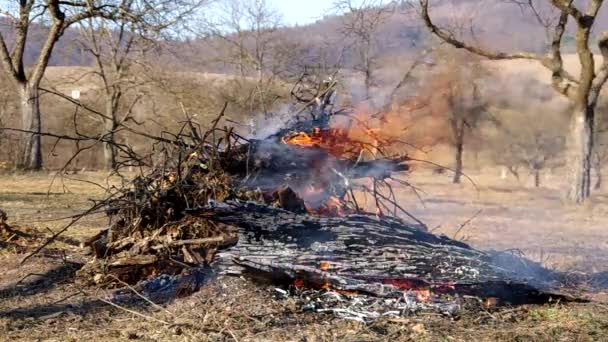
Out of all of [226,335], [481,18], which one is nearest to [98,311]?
[226,335]

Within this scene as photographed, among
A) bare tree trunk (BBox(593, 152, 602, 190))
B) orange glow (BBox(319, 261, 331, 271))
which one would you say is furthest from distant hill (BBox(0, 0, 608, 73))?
orange glow (BBox(319, 261, 331, 271))

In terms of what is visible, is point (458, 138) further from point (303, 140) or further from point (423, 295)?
point (423, 295)

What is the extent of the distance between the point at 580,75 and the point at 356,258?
11049 millimetres

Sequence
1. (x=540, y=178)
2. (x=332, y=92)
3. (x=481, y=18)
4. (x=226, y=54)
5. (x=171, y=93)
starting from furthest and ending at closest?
(x=226, y=54) → (x=171, y=93) → (x=540, y=178) → (x=481, y=18) → (x=332, y=92)

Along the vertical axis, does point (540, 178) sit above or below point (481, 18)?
below

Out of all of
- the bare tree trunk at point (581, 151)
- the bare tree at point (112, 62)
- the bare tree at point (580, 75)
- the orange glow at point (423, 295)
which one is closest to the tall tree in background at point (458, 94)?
the bare tree at point (580, 75)

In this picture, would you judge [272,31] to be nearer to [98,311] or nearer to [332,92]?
[332,92]

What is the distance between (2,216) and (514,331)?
5.28 meters

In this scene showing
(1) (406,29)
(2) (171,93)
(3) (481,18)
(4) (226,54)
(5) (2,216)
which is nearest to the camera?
(5) (2,216)

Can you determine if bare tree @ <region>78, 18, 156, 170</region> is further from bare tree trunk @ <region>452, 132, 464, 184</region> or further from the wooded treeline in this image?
bare tree trunk @ <region>452, 132, 464, 184</region>

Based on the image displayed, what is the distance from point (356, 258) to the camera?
481cm

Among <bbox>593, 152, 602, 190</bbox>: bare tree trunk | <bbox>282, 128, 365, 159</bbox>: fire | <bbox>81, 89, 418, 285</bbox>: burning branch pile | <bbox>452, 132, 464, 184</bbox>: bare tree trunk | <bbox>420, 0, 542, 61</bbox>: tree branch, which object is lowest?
<bbox>593, 152, 602, 190</bbox>: bare tree trunk

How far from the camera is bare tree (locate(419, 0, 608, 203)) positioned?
14.1m

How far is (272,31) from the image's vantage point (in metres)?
32.1
